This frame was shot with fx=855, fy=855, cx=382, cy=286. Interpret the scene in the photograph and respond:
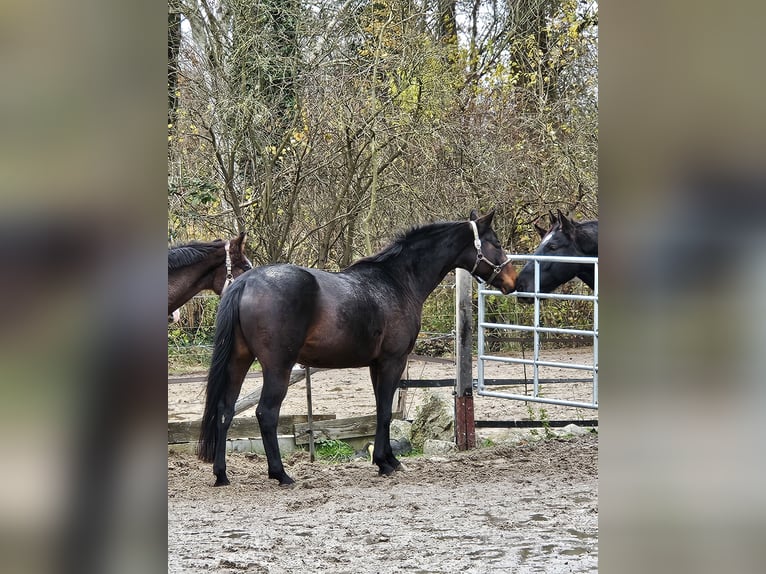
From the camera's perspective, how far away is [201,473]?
564 centimetres

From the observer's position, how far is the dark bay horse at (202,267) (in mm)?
5879

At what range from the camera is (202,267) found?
5969 millimetres

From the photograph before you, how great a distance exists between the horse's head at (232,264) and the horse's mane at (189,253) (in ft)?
0.28

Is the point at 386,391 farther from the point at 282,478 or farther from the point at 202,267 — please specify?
the point at 202,267

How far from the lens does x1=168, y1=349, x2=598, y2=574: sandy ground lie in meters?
3.54

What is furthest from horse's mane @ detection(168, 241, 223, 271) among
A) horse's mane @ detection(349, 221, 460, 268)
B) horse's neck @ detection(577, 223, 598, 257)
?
horse's neck @ detection(577, 223, 598, 257)

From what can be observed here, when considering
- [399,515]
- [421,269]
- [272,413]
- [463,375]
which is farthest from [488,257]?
[399,515]

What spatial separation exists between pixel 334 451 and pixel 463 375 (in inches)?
45.6

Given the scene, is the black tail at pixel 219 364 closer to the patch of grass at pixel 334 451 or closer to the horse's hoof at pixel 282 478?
the horse's hoof at pixel 282 478

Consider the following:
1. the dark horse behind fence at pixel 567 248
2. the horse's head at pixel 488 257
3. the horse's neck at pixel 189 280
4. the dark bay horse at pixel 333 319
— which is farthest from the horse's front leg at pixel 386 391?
the dark horse behind fence at pixel 567 248
